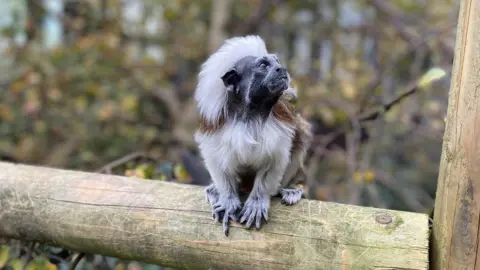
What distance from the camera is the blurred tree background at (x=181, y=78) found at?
3666 mm

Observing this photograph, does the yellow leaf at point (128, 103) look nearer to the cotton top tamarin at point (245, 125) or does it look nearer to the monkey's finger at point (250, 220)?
the cotton top tamarin at point (245, 125)

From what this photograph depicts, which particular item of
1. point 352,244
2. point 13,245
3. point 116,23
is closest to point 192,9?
point 116,23

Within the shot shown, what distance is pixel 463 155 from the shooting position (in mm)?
1168

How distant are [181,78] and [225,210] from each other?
352 centimetres

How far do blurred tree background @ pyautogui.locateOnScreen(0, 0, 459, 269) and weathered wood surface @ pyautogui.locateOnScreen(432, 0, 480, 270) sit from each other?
195 centimetres

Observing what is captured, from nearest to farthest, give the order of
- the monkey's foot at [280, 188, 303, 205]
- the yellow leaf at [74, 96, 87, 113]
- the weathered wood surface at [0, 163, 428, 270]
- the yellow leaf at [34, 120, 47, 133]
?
the weathered wood surface at [0, 163, 428, 270]
the monkey's foot at [280, 188, 303, 205]
the yellow leaf at [34, 120, 47, 133]
the yellow leaf at [74, 96, 87, 113]

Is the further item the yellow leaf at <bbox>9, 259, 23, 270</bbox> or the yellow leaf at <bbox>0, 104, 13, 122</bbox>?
the yellow leaf at <bbox>0, 104, 13, 122</bbox>

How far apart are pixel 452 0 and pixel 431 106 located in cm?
121

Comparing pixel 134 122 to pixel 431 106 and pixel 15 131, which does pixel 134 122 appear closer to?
pixel 15 131

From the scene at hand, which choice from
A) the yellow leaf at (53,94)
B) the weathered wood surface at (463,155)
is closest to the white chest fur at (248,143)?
the weathered wood surface at (463,155)

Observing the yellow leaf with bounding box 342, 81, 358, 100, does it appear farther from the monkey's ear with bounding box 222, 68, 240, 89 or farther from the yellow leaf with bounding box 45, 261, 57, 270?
the yellow leaf with bounding box 45, 261, 57, 270

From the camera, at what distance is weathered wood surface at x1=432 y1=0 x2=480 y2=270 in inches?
44.6

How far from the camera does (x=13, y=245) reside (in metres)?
1.87

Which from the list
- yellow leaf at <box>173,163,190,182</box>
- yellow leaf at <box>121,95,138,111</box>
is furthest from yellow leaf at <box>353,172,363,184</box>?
yellow leaf at <box>121,95,138,111</box>
